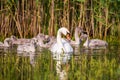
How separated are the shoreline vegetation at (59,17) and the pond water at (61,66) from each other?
12.6 ft

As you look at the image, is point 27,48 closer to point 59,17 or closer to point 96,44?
point 96,44

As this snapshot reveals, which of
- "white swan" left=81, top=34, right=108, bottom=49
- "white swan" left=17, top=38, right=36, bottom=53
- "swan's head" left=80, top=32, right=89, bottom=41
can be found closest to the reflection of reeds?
"white swan" left=17, top=38, right=36, bottom=53

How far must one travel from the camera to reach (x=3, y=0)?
66.1ft

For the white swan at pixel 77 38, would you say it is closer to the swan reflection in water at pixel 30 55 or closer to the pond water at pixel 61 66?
the pond water at pixel 61 66

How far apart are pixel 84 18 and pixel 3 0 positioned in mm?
2898

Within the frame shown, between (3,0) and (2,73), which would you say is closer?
(2,73)

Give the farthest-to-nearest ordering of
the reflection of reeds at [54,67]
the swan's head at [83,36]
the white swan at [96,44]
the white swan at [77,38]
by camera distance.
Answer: the swan's head at [83,36] < the white swan at [77,38] < the white swan at [96,44] < the reflection of reeds at [54,67]

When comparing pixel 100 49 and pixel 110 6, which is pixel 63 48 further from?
pixel 110 6

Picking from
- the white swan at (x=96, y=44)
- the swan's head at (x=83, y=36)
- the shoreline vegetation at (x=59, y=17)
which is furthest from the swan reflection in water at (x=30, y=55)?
the shoreline vegetation at (x=59, y=17)

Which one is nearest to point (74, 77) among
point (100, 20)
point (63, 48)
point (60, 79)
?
point (60, 79)

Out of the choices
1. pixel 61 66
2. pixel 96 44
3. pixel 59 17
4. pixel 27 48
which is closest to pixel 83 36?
pixel 59 17

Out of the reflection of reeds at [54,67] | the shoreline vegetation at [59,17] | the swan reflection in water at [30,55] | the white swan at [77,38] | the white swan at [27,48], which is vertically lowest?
the reflection of reeds at [54,67]

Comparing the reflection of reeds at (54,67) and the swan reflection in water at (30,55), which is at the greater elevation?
the swan reflection in water at (30,55)

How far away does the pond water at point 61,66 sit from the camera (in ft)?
35.6
